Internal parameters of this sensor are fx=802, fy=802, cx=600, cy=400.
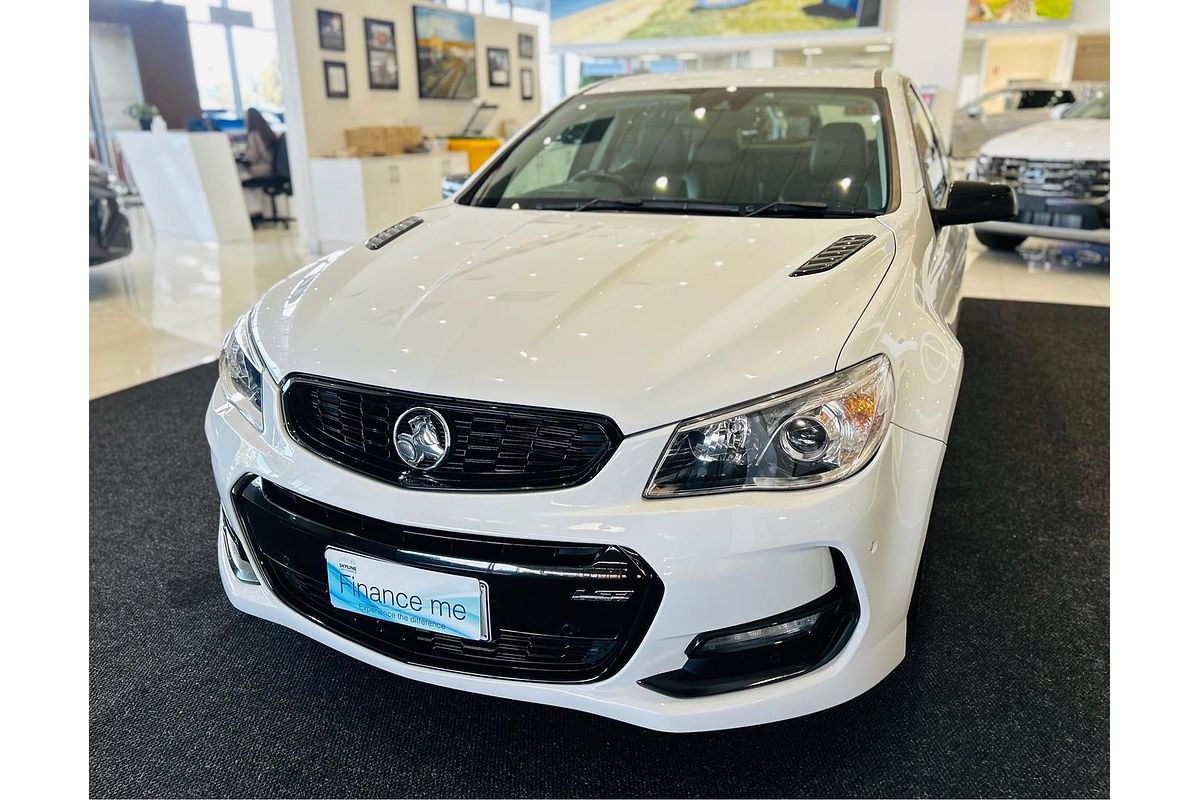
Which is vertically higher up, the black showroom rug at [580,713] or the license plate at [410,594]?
the license plate at [410,594]

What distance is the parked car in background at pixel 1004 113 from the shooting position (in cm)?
1100

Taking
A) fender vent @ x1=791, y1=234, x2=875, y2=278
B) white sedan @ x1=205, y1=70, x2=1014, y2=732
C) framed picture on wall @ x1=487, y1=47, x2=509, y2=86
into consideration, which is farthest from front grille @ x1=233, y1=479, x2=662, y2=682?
framed picture on wall @ x1=487, y1=47, x2=509, y2=86

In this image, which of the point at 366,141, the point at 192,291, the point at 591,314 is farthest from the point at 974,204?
the point at 366,141

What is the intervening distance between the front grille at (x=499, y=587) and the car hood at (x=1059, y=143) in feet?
16.2

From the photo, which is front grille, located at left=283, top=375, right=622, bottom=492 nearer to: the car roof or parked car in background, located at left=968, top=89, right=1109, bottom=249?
the car roof

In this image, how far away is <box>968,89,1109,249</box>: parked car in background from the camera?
4.71 m

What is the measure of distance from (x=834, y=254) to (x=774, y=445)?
49 centimetres

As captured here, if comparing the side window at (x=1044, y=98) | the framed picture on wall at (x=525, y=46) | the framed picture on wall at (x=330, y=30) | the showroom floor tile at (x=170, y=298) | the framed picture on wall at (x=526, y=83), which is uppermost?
the framed picture on wall at (x=525, y=46)

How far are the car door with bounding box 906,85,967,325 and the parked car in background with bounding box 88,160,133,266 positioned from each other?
14.1ft

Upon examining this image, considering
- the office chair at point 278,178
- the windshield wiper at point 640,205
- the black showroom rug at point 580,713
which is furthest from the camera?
the office chair at point 278,178

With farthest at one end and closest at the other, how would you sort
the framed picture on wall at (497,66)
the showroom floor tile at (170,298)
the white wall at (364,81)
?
the framed picture on wall at (497,66) → the white wall at (364,81) → the showroom floor tile at (170,298)

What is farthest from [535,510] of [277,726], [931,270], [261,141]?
[261,141]

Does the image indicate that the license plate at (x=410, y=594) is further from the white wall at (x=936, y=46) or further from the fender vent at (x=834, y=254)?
the white wall at (x=936, y=46)

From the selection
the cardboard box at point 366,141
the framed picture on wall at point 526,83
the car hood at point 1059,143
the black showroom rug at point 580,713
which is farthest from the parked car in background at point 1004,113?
the black showroom rug at point 580,713
